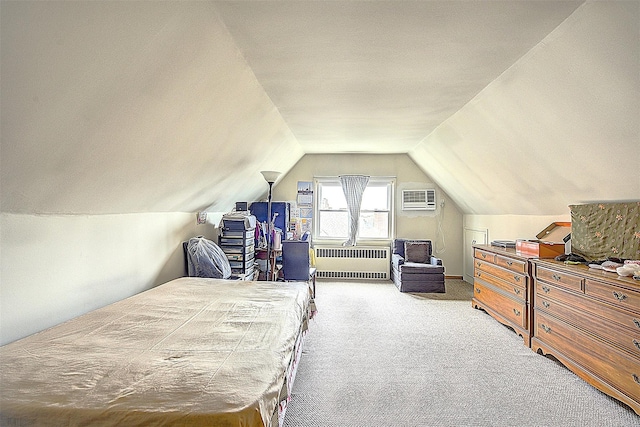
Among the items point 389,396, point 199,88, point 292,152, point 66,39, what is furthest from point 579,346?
point 292,152

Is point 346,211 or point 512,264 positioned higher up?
point 346,211

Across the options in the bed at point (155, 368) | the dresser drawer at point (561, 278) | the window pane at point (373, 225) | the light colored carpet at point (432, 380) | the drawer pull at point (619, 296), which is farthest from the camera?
the window pane at point (373, 225)

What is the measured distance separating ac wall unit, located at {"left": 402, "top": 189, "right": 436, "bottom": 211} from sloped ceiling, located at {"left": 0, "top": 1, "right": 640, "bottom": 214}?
290cm

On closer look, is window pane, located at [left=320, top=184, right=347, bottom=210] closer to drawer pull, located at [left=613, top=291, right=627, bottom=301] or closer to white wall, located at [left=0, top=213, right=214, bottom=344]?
white wall, located at [left=0, top=213, right=214, bottom=344]

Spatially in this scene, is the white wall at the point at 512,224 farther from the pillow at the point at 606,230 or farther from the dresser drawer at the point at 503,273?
the dresser drawer at the point at 503,273

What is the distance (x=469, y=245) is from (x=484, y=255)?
209 centimetres

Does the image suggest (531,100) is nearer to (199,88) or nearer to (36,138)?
(199,88)

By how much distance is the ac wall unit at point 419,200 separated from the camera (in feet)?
23.1

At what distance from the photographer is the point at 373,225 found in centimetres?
727

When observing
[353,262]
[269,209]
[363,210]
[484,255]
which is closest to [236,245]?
[269,209]

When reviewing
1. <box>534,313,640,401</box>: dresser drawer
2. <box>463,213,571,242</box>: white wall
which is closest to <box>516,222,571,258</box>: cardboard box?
<box>463,213,571,242</box>: white wall

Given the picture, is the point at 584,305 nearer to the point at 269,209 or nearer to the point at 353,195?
the point at 269,209

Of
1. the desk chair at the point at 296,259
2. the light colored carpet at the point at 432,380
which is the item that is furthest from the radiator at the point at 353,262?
the light colored carpet at the point at 432,380

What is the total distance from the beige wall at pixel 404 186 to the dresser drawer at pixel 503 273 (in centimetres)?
215
